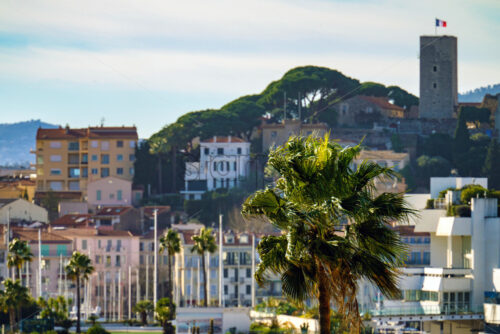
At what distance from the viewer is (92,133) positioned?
14812cm

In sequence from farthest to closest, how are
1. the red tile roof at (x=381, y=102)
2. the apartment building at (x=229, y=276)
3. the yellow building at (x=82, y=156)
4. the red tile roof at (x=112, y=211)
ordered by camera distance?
the red tile roof at (x=381, y=102) < the yellow building at (x=82, y=156) < the red tile roof at (x=112, y=211) < the apartment building at (x=229, y=276)

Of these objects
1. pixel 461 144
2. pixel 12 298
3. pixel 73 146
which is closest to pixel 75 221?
pixel 73 146

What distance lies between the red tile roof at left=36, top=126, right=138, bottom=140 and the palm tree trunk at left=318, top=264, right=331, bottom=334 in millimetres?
127184

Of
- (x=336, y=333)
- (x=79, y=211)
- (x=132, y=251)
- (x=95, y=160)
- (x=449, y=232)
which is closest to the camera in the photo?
(x=336, y=333)

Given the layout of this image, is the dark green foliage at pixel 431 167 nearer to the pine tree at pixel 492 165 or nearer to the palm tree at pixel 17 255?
the pine tree at pixel 492 165

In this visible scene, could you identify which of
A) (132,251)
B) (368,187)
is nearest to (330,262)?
(368,187)

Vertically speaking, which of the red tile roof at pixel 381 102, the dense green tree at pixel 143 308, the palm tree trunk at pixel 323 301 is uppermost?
the red tile roof at pixel 381 102

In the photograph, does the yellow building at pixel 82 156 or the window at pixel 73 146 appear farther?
the window at pixel 73 146

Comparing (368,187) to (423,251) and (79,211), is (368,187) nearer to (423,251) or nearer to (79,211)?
(423,251)

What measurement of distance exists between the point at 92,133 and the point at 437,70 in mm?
39763

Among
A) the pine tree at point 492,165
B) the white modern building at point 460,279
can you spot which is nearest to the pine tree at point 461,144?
the pine tree at point 492,165

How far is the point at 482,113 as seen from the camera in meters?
156

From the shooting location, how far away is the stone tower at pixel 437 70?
15538cm

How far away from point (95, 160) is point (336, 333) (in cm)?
10603
